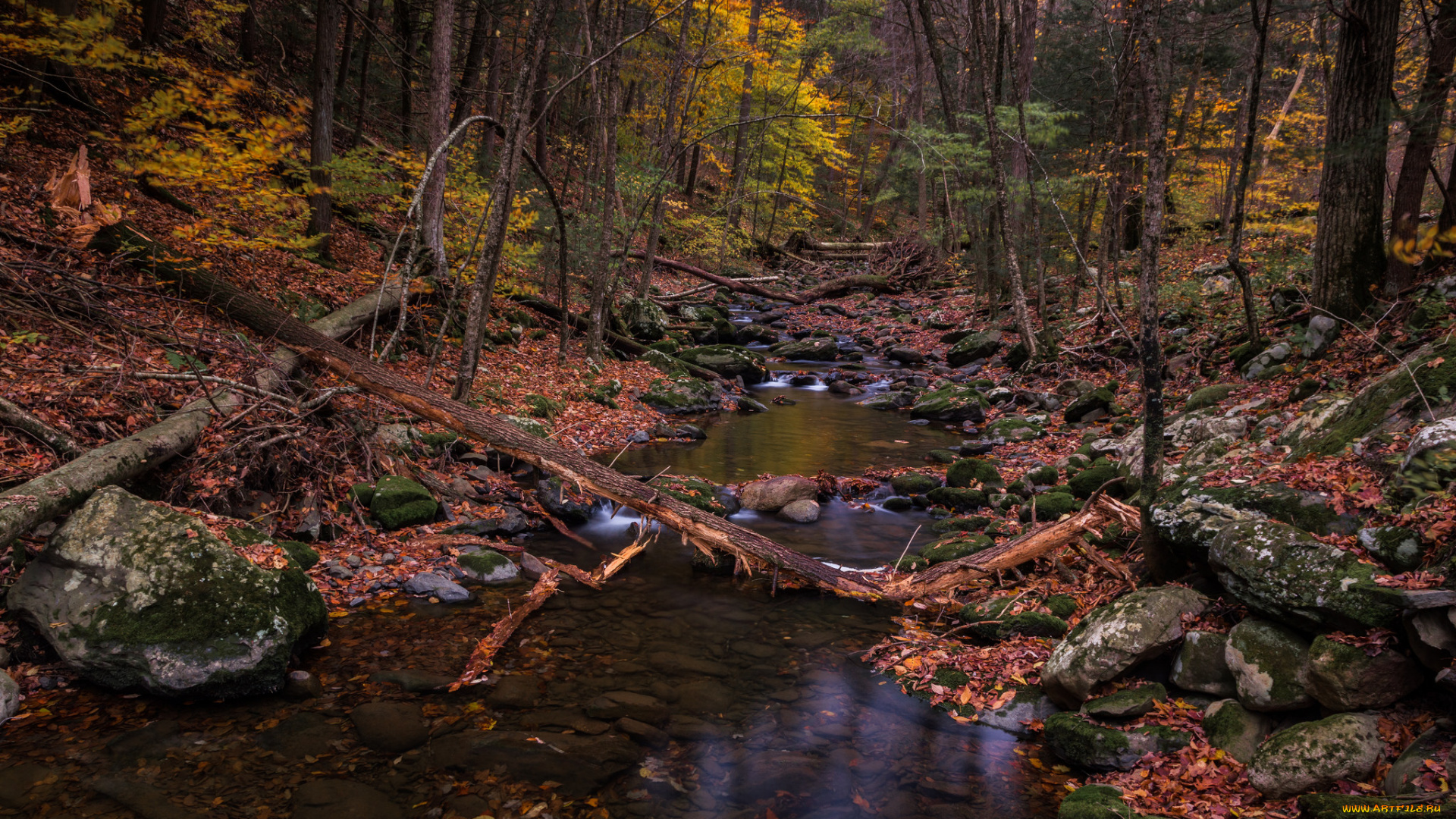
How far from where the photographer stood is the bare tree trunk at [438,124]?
41.2 feet

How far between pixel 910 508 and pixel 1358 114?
7.12 m

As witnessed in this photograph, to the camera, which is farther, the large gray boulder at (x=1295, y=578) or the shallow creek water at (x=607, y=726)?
the shallow creek water at (x=607, y=726)

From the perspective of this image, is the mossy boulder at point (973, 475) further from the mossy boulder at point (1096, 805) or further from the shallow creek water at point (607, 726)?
the mossy boulder at point (1096, 805)

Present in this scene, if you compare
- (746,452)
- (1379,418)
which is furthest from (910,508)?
(1379,418)

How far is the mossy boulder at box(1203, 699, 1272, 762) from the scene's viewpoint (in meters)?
4.09

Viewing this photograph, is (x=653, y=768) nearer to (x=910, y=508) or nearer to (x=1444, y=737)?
(x=1444, y=737)

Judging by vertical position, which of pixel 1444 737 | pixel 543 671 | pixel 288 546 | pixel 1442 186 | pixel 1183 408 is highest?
pixel 1442 186

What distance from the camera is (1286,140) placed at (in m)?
23.8

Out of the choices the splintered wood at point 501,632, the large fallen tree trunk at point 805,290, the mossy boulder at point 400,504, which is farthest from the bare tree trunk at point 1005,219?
the large fallen tree trunk at point 805,290

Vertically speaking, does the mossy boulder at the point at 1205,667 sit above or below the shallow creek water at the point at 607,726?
above

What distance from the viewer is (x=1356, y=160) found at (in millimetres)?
8148

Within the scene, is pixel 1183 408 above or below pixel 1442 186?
below

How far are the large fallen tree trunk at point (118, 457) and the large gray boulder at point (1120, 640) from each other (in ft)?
24.4

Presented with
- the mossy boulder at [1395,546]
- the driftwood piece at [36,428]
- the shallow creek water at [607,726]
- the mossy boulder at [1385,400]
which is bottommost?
the shallow creek water at [607,726]
